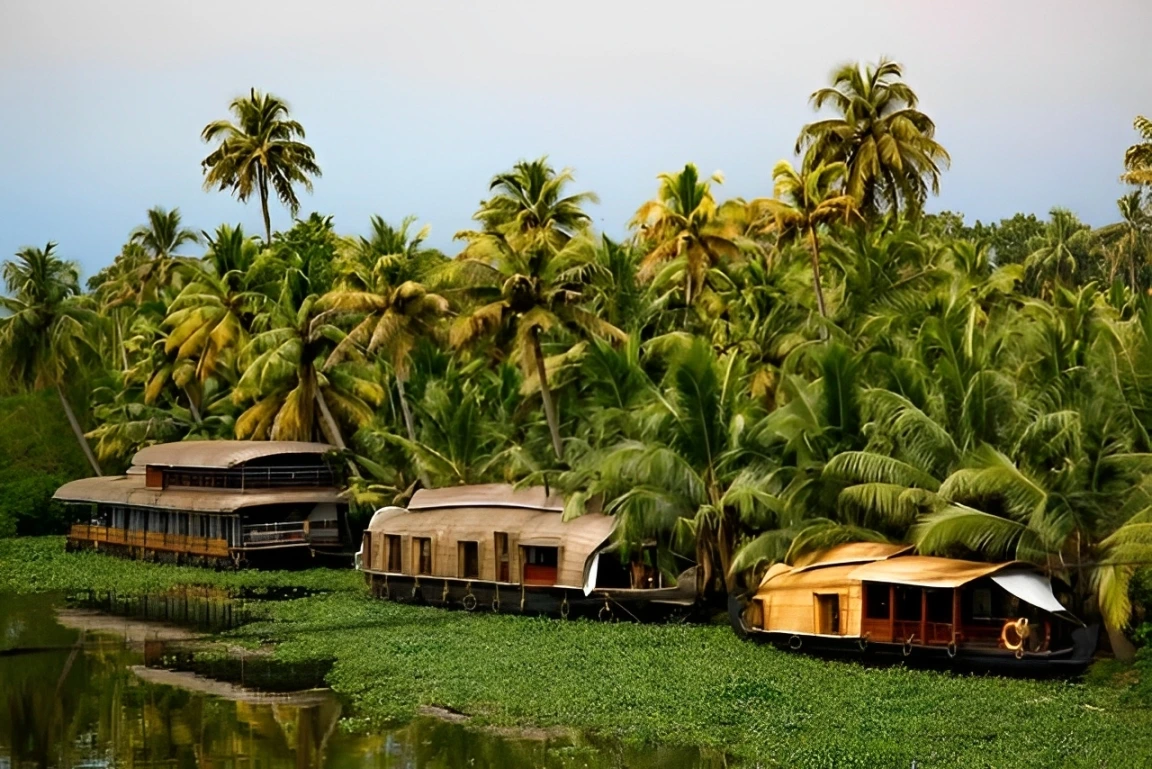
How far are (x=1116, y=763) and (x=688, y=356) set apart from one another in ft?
36.6

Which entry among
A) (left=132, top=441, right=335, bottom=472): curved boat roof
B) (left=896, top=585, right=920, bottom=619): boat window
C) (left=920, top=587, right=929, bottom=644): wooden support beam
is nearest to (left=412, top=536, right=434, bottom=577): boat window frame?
(left=132, top=441, right=335, bottom=472): curved boat roof

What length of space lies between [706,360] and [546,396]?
575 centimetres

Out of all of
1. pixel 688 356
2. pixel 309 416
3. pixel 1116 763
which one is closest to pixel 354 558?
pixel 309 416

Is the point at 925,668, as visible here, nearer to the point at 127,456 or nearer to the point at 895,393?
the point at 895,393

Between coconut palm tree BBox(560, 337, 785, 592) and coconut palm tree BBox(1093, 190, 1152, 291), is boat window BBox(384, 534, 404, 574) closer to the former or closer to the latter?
coconut palm tree BBox(560, 337, 785, 592)

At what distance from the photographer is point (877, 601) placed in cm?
2023

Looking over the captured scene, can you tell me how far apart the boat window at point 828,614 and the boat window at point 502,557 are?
7.36 m

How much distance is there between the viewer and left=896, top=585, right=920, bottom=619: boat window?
1986cm

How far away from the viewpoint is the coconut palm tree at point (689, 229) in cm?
3162

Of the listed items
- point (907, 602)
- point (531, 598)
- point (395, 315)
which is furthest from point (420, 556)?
point (907, 602)

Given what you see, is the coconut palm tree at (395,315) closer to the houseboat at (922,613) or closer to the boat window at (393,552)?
the boat window at (393,552)

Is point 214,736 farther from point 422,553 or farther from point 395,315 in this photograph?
point 395,315

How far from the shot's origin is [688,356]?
23.7 metres

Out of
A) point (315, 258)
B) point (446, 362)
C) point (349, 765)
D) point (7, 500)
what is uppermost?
point (315, 258)
